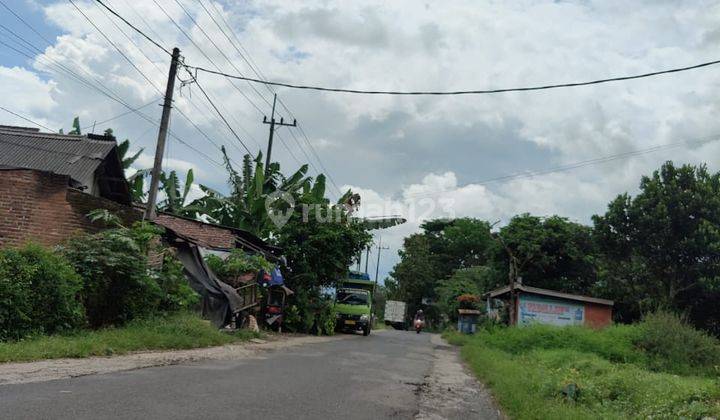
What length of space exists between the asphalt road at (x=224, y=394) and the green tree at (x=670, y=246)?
25.5 m

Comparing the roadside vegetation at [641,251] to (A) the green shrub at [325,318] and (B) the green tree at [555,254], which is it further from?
(A) the green shrub at [325,318]

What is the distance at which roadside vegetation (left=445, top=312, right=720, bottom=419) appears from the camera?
8.59 meters

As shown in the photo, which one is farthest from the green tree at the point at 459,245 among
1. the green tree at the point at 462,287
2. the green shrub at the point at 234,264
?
the green shrub at the point at 234,264

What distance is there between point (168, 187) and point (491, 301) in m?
21.3

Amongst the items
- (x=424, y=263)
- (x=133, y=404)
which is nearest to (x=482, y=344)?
(x=133, y=404)

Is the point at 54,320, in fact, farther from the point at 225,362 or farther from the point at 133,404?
the point at 133,404

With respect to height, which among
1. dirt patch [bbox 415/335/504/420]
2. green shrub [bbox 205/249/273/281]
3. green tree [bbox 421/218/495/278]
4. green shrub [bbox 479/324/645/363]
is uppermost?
green tree [bbox 421/218/495/278]

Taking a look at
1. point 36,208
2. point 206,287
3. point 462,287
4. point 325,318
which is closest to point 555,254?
point 462,287

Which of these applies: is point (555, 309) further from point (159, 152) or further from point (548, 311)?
point (159, 152)

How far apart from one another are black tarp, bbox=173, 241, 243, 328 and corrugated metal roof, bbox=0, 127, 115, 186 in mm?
3613

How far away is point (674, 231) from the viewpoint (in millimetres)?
32469

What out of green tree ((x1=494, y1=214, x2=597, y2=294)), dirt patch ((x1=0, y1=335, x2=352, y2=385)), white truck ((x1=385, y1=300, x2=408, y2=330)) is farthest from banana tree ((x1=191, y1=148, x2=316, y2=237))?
white truck ((x1=385, y1=300, x2=408, y2=330))

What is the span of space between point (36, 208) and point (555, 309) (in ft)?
70.4

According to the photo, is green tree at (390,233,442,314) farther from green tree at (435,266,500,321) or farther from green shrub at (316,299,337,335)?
green shrub at (316,299,337,335)
